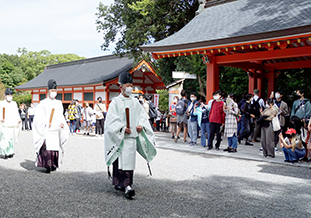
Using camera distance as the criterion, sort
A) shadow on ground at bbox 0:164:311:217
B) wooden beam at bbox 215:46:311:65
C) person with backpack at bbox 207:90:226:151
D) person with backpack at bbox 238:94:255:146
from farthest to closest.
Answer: person with backpack at bbox 238:94:255:146
wooden beam at bbox 215:46:311:65
person with backpack at bbox 207:90:226:151
shadow on ground at bbox 0:164:311:217

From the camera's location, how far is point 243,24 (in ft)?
33.2

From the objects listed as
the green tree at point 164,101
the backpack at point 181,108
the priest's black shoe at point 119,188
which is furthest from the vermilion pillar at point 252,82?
the priest's black shoe at point 119,188

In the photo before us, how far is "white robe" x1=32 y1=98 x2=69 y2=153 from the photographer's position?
5969mm

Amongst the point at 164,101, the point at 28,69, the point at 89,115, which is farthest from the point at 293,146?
the point at 28,69

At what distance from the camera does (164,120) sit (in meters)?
16.7

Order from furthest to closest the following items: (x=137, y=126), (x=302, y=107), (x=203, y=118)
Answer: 1. (x=203, y=118)
2. (x=302, y=107)
3. (x=137, y=126)

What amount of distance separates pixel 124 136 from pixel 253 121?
24.8ft

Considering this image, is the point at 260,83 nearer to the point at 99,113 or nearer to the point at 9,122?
the point at 99,113

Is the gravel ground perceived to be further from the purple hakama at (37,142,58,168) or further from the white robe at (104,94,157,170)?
the white robe at (104,94,157,170)

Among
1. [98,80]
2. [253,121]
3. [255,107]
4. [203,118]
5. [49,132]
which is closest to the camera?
[49,132]

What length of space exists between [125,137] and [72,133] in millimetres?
10911

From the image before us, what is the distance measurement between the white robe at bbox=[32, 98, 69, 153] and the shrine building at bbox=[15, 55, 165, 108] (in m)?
13.1

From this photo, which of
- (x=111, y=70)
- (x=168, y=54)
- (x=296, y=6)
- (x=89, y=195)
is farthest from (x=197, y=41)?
(x=111, y=70)

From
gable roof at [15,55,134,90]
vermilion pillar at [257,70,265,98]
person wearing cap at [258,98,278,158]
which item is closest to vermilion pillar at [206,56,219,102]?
person wearing cap at [258,98,278,158]
